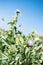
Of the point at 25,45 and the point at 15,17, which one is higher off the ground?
the point at 15,17

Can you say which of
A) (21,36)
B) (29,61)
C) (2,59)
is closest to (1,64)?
(2,59)

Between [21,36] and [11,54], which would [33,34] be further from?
[11,54]

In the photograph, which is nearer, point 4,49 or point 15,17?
point 4,49

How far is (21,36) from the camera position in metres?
3.96

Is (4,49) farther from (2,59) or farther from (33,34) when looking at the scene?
(33,34)

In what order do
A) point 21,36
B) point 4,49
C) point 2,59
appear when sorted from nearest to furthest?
point 2,59 < point 4,49 < point 21,36

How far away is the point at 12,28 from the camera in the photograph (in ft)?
13.0

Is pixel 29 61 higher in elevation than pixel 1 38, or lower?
lower

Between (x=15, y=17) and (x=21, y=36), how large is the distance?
28cm

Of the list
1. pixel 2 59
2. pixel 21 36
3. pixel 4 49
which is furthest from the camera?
pixel 21 36

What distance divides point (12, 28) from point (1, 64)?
2.23ft

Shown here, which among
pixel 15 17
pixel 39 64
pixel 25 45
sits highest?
pixel 15 17

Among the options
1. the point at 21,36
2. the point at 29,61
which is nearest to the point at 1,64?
the point at 29,61

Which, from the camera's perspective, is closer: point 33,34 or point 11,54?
point 11,54
